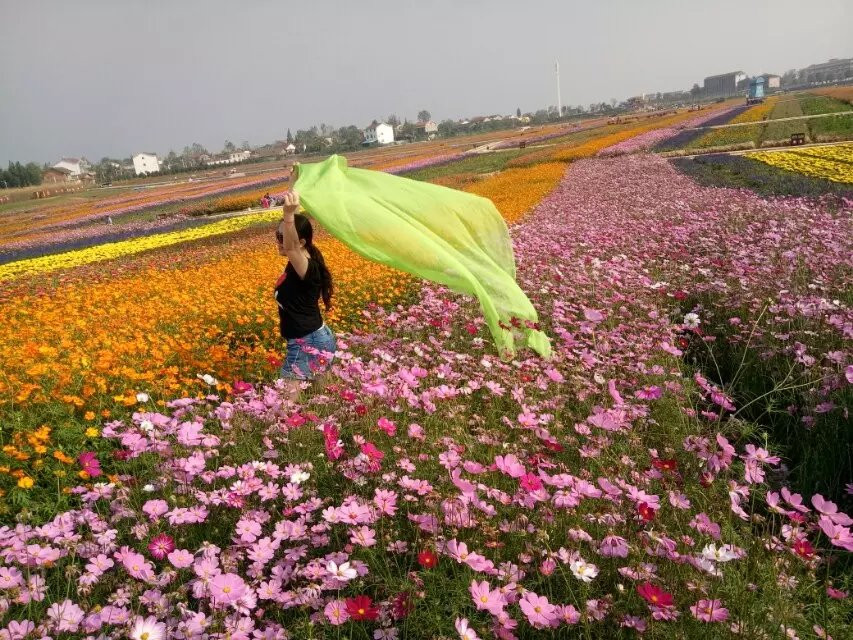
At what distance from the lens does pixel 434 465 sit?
234 cm

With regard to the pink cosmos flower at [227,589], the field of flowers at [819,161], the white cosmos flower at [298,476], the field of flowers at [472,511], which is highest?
the field of flowers at [819,161]

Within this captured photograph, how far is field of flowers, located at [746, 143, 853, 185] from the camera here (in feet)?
41.1

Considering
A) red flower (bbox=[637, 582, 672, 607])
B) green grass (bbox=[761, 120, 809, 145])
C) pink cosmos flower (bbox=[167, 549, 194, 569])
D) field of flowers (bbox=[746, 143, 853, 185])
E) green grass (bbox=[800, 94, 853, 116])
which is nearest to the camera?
red flower (bbox=[637, 582, 672, 607])

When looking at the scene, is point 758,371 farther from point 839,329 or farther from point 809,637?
point 809,637

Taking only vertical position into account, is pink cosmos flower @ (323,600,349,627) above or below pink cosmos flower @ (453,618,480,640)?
below

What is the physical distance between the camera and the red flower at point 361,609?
55.8 inches

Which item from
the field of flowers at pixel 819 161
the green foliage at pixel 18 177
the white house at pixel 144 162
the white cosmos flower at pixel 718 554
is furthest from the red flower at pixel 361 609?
the white house at pixel 144 162

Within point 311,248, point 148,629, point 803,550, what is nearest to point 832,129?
point 311,248

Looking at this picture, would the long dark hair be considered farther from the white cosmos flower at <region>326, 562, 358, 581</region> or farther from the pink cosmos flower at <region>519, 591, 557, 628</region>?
the pink cosmos flower at <region>519, 591, 557, 628</region>

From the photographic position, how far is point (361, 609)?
1.44 m

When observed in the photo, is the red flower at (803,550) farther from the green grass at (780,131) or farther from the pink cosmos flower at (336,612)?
the green grass at (780,131)

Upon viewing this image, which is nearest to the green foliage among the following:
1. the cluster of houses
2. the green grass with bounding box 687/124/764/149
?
the cluster of houses

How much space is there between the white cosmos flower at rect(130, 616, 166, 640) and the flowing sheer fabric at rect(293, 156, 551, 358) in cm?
202

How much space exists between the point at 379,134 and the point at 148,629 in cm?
12305
